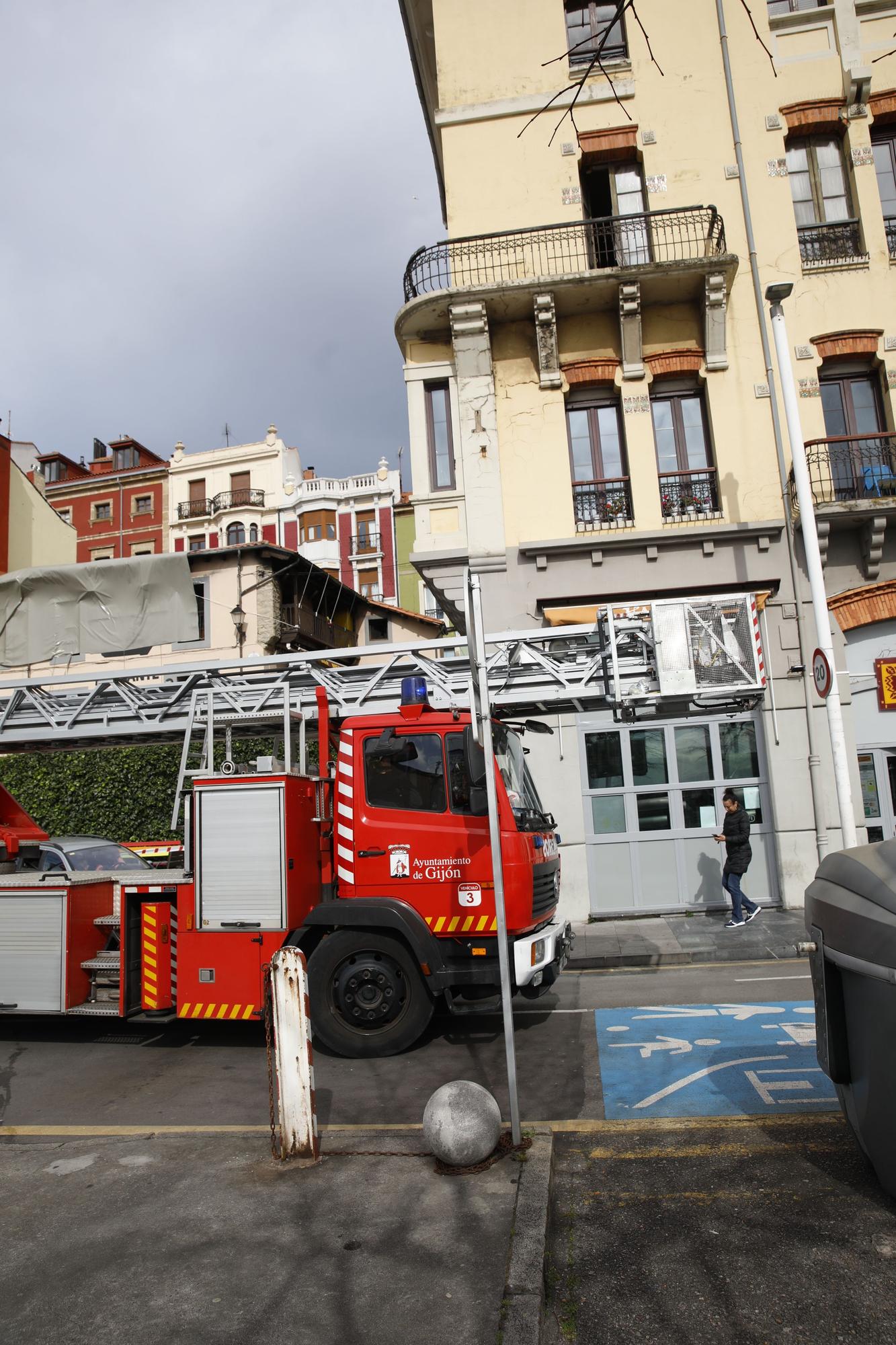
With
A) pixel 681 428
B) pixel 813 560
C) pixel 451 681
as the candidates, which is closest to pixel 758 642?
pixel 451 681

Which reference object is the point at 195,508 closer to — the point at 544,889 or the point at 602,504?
the point at 602,504

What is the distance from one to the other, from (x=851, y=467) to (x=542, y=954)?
408 inches

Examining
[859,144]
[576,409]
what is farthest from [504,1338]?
[859,144]

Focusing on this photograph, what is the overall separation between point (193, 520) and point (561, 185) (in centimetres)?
3802

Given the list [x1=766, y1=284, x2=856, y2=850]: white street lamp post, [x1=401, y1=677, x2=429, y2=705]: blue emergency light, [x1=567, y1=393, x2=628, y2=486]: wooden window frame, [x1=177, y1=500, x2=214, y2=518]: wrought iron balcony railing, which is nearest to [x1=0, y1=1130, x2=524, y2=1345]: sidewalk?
[x1=401, y1=677, x2=429, y2=705]: blue emergency light

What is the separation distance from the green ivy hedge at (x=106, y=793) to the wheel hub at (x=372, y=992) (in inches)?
480

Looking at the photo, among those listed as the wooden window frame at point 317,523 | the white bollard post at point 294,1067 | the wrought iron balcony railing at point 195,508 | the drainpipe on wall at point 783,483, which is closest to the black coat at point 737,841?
the drainpipe on wall at point 783,483

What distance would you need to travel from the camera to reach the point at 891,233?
14.6 meters

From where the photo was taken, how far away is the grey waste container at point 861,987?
136 inches

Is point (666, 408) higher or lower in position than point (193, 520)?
lower

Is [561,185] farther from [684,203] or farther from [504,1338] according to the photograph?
[504,1338]

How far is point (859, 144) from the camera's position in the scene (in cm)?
1465

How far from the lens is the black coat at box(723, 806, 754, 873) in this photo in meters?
12.5

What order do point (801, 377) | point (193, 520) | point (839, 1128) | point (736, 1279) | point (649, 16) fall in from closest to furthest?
point (736, 1279) < point (839, 1128) < point (801, 377) < point (649, 16) < point (193, 520)
